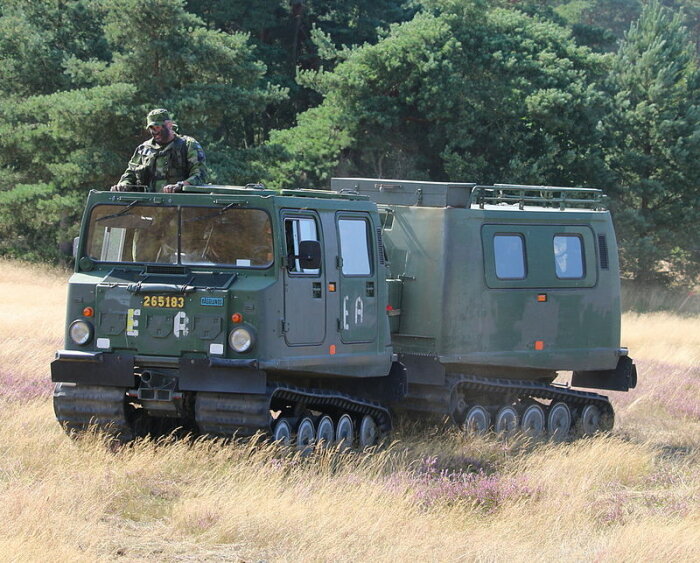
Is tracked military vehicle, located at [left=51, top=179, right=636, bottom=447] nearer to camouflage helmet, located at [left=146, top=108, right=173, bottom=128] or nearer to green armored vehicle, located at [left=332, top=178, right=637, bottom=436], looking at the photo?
green armored vehicle, located at [left=332, top=178, right=637, bottom=436]

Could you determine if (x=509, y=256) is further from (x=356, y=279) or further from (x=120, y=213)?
(x=120, y=213)

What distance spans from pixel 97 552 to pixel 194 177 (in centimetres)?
517

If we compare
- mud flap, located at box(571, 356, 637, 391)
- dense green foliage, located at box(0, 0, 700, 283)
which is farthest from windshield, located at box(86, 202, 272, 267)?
dense green foliage, located at box(0, 0, 700, 283)

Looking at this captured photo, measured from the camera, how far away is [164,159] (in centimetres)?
1243

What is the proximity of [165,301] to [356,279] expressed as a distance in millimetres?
2256

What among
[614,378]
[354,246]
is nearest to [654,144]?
[614,378]

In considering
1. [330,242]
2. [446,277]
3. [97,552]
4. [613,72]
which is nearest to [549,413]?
[446,277]

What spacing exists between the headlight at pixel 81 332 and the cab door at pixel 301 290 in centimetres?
184

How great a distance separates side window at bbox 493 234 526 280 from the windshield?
13.8 ft

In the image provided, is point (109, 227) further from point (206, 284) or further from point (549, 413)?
point (549, 413)

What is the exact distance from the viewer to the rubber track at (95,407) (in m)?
11.2

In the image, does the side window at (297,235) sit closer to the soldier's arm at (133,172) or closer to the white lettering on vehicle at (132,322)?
the white lettering on vehicle at (132,322)

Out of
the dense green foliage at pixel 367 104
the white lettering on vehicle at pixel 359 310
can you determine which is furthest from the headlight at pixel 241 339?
the dense green foliage at pixel 367 104

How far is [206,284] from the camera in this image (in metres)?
10.9
